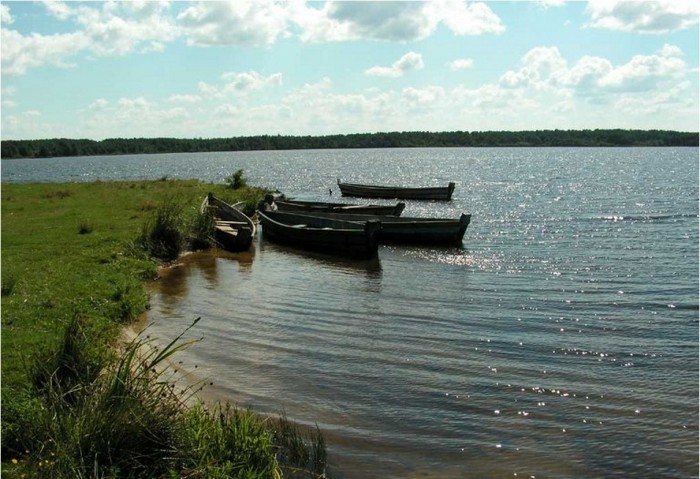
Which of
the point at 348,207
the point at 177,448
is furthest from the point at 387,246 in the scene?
Result: the point at 177,448

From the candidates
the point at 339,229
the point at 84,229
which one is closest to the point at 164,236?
the point at 84,229

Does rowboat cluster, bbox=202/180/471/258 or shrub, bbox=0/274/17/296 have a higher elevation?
shrub, bbox=0/274/17/296

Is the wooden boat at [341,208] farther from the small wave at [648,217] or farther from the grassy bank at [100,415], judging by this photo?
the grassy bank at [100,415]

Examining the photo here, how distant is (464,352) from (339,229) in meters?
13.2

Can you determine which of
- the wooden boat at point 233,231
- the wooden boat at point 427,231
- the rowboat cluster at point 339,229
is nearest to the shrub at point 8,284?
the wooden boat at point 233,231

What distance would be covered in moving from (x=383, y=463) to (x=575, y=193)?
46688 millimetres

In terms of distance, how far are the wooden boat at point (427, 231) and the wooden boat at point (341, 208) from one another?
3939 millimetres

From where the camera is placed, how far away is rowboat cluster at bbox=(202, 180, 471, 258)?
23.3 m

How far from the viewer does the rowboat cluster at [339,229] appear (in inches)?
916

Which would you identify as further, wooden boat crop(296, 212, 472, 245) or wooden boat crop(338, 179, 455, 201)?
wooden boat crop(338, 179, 455, 201)

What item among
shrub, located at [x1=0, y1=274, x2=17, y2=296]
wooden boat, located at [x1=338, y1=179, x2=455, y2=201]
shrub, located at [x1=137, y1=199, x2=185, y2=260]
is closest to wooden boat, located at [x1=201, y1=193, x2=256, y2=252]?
shrub, located at [x1=137, y1=199, x2=185, y2=260]

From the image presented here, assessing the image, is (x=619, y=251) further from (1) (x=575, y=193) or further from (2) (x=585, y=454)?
(1) (x=575, y=193)

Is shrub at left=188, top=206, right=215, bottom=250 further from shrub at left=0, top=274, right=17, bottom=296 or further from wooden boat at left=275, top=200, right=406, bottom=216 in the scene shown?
shrub at left=0, top=274, right=17, bottom=296

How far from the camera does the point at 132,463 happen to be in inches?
231
